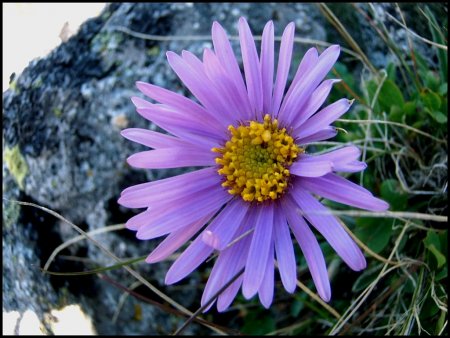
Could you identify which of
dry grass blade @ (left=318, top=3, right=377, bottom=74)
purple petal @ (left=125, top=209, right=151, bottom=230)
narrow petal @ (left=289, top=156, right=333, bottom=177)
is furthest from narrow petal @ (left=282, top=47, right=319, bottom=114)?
dry grass blade @ (left=318, top=3, right=377, bottom=74)

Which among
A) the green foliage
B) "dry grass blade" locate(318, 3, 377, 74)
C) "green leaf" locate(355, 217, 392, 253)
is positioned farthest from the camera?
the green foliage

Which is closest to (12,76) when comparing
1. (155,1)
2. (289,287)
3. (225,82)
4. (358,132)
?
(155,1)

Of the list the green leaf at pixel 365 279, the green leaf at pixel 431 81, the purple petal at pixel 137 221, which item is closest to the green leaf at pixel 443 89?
the green leaf at pixel 431 81

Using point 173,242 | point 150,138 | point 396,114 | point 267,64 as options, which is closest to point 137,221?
point 173,242

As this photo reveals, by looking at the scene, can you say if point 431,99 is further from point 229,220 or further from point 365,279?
point 229,220

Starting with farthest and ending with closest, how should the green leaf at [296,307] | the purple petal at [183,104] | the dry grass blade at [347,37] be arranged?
the green leaf at [296,307], the dry grass blade at [347,37], the purple petal at [183,104]

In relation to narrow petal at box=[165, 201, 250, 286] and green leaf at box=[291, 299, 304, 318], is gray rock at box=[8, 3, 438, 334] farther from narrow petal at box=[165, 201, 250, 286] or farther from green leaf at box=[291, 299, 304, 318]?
narrow petal at box=[165, 201, 250, 286]

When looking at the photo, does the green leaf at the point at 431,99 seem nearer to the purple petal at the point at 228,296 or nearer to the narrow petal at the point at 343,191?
the narrow petal at the point at 343,191
